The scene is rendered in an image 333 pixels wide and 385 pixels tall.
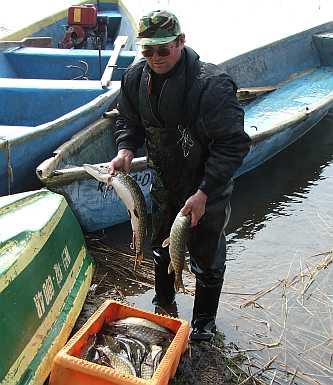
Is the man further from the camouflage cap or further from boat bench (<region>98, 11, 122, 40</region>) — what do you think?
boat bench (<region>98, 11, 122, 40</region>)

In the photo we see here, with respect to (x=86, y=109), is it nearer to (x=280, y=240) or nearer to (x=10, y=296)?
(x=280, y=240)

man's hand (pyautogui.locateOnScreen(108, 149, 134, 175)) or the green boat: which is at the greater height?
man's hand (pyautogui.locateOnScreen(108, 149, 134, 175))

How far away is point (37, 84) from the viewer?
7.03m

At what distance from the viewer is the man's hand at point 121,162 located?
150 inches

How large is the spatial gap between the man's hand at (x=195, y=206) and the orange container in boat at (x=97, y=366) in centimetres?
80

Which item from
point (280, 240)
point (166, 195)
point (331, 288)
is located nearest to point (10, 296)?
point (166, 195)

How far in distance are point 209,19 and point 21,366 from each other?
69.9 ft

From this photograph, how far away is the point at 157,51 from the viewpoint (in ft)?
11.1

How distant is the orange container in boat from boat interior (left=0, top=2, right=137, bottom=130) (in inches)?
149

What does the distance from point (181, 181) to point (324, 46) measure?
858cm

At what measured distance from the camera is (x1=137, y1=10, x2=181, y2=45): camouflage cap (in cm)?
335

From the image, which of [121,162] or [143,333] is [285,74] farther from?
[143,333]

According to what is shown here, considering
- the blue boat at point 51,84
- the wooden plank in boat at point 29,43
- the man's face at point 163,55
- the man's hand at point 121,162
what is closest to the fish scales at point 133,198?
the man's hand at point 121,162

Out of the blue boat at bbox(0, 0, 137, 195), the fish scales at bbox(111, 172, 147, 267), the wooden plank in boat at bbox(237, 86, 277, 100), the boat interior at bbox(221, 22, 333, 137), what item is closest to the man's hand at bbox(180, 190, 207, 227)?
the fish scales at bbox(111, 172, 147, 267)
